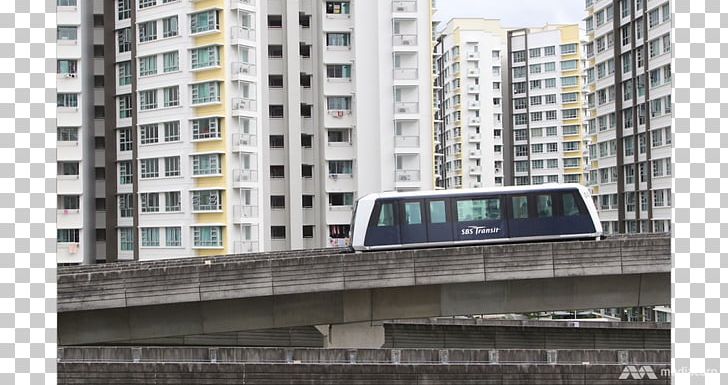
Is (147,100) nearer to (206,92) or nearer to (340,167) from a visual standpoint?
(206,92)

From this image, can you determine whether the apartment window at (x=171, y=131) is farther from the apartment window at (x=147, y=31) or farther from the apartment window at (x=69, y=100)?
the apartment window at (x=69, y=100)

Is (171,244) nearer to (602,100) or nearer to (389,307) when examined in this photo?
(389,307)

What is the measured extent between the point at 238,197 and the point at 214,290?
29.3 m

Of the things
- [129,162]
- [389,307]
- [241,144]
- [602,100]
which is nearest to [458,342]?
[389,307]

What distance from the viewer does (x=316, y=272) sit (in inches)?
896

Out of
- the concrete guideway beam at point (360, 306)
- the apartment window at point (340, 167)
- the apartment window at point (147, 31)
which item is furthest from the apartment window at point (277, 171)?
the concrete guideway beam at point (360, 306)

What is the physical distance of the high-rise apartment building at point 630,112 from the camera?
2315 inches

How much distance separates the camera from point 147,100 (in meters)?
53.6

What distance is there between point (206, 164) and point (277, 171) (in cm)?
522

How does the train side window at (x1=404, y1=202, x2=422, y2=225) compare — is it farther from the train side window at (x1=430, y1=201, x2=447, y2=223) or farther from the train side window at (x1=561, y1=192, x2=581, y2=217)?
the train side window at (x1=561, y1=192, x2=581, y2=217)

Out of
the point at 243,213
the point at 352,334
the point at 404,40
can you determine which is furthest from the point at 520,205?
the point at 404,40

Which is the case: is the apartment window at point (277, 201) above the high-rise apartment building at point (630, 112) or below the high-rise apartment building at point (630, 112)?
below

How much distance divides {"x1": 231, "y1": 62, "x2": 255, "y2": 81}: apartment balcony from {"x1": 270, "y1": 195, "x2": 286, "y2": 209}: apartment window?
7317 millimetres

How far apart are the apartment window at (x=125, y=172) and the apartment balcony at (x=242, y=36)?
33.7 ft
